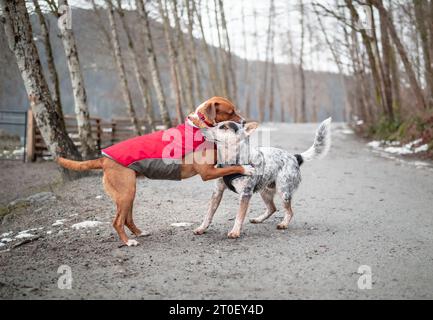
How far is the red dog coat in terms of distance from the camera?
4.88 meters

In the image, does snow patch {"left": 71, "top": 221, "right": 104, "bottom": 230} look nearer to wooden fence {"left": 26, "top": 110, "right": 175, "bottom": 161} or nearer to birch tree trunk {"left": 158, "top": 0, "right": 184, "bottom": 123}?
wooden fence {"left": 26, "top": 110, "right": 175, "bottom": 161}

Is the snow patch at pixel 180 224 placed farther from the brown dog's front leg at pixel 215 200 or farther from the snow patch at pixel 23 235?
the snow patch at pixel 23 235

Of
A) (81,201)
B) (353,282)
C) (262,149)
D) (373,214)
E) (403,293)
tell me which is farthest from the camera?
(81,201)

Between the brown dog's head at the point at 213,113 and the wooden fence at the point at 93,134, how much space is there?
38.3 ft

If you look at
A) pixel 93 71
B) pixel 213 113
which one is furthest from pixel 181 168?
pixel 93 71

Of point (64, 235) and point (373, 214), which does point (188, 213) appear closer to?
point (64, 235)

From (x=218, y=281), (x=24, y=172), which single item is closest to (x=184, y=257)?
(x=218, y=281)

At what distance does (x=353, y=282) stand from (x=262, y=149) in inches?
89.8

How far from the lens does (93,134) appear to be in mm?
18328

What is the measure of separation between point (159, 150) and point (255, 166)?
1235mm

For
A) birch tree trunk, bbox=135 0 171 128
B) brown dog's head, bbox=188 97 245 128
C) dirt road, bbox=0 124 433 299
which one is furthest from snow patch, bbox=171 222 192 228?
birch tree trunk, bbox=135 0 171 128

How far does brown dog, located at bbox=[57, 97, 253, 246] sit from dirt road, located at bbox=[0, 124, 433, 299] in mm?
532

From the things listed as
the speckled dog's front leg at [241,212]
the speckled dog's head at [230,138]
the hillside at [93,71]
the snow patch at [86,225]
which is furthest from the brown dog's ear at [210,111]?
the hillside at [93,71]

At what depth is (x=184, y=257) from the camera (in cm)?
455
